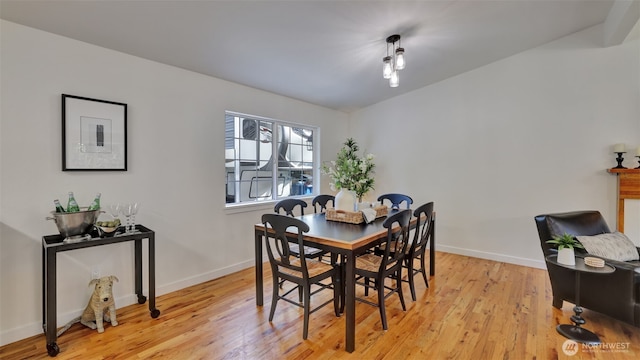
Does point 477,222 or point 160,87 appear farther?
point 477,222

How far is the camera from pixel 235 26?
2.45 meters

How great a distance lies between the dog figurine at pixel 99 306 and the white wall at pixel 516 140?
403 centimetres

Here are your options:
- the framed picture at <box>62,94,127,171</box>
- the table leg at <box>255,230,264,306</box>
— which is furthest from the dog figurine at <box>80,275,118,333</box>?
the table leg at <box>255,230,264,306</box>

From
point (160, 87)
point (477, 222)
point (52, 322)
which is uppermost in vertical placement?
point (160, 87)

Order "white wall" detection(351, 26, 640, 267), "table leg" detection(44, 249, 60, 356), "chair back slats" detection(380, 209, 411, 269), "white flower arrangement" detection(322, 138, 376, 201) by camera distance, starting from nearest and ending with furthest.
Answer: "table leg" detection(44, 249, 60, 356), "chair back slats" detection(380, 209, 411, 269), "white flower arrangement" detection(322, 138, 376, 201), "white wall" detection(351, 26, 640, 267)

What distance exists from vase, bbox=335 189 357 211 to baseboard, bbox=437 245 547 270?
2412mm

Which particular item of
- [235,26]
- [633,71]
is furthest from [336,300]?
[633,71]

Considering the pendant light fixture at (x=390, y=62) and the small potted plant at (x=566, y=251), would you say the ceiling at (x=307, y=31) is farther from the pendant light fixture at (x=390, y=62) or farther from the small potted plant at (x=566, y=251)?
the small potted plant at (x=566, y=251)

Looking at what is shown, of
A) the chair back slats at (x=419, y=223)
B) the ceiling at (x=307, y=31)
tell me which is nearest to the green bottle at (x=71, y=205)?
the ceiling at (x=307, y=31)

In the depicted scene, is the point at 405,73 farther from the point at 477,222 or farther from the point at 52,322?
the point at 52,322

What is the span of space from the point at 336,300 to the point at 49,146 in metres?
2.63

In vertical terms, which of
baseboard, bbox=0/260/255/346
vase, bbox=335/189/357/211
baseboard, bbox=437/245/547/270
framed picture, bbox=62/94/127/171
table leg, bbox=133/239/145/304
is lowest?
baseboard, bbox=0/260/255/346

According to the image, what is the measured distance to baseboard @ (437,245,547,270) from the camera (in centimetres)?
376

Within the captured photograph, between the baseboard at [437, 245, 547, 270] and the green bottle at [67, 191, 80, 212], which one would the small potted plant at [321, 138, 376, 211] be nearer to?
the green bottle at [67, 191, 80, 212]
